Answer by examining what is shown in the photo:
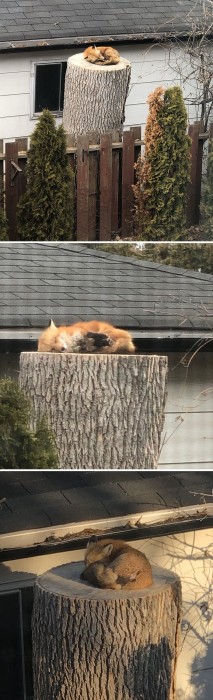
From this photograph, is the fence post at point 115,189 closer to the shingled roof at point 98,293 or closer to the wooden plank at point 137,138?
the wooden plank at point 137,138

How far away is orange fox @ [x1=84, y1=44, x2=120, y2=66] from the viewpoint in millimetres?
6293

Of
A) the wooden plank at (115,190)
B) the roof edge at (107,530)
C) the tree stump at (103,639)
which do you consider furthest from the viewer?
the wooden plank at (115,190)

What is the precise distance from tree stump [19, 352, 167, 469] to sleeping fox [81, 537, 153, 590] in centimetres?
37

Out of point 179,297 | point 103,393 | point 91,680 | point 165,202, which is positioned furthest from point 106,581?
point 165,202

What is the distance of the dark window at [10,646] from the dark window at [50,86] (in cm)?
239

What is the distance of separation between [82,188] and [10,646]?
208cm

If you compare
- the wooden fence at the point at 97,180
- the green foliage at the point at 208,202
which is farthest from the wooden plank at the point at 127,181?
the green foliage at the point at 208,202

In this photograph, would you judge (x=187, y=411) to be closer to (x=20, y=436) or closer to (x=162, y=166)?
(x=20, y=436)

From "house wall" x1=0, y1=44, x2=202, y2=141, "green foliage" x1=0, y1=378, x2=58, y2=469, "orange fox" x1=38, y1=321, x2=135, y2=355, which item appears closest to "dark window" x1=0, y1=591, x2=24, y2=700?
"green foliage" x1=0, y1=378, x2=58, y2=469

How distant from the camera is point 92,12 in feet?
20.2

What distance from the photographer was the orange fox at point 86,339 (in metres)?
4.46

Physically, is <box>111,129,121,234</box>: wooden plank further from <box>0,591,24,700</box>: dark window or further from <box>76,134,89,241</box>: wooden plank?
<box>0,591,24,700</box>: dark window

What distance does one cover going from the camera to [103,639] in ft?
15.7

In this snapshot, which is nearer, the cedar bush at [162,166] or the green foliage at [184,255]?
the green foliage at [184,255]
